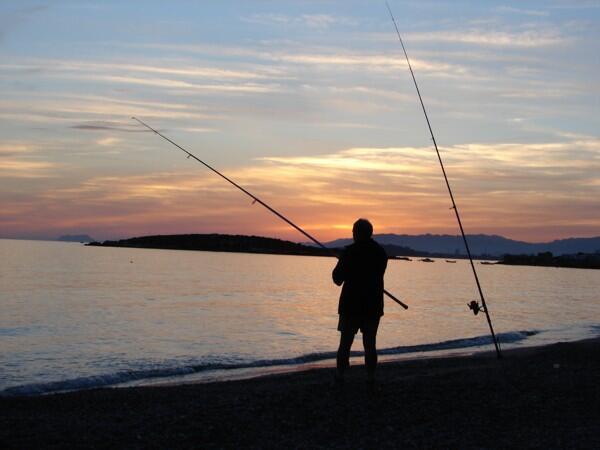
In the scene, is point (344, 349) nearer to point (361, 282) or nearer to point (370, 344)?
point (370, 344)

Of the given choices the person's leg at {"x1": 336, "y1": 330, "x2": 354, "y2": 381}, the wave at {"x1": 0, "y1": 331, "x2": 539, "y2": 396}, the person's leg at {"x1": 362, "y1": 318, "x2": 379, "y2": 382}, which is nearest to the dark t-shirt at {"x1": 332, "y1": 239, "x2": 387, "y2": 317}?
the person's leg at {"x1": 362, "y1": 318, "x2": 379, "y2": 382}

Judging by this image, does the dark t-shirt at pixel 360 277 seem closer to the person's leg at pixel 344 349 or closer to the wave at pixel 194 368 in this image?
the person's leg at pixel 344 349

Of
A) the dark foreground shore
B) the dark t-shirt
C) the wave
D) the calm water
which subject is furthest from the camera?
the calm water

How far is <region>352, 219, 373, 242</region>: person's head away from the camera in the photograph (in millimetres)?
8766

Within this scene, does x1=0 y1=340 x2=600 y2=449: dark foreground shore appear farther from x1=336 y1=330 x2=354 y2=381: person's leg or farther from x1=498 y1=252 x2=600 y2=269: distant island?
x1=498 y1=252 x2=600 y2=269: distant island

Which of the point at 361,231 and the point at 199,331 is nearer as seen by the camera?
the point at 361,231

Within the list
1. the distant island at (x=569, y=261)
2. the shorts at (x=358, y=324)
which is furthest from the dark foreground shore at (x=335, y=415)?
the distant island at (x=569, y=261)

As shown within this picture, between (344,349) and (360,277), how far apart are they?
97 centimetres

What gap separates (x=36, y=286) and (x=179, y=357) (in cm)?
3531

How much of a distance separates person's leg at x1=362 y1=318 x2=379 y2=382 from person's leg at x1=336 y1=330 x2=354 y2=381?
0.59 ft

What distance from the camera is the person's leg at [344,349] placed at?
8.82 metres

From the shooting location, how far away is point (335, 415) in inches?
310

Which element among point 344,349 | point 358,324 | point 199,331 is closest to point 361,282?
point 358,324

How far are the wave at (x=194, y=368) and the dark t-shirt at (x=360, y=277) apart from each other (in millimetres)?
7358
